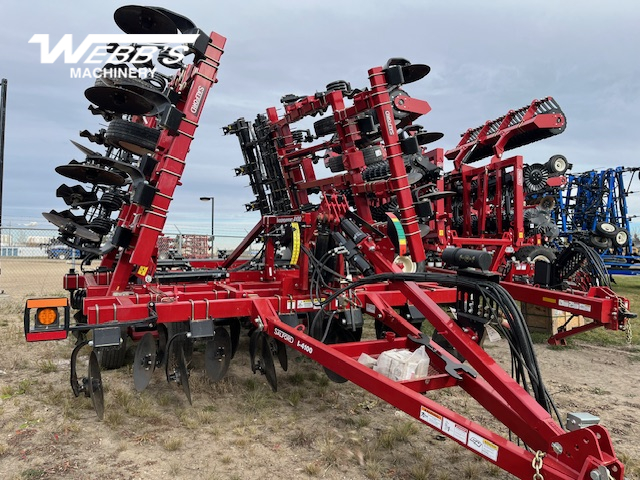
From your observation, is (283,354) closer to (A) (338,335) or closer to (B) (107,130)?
(A) (338,335)

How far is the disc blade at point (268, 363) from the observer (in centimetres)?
432

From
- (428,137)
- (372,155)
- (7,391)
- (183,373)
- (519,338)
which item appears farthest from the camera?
(428,137)

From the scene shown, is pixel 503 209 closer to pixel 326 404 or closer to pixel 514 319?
pixel 326 404

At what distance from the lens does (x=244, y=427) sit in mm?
3621

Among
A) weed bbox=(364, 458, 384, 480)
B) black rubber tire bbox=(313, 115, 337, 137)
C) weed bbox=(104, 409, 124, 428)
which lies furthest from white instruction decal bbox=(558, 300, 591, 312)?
black rubber tire bbox=(313, 115, 337, 137)

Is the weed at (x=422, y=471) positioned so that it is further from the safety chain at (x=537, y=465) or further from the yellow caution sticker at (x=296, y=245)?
the yellow caution sticker at (x=296, y=245)

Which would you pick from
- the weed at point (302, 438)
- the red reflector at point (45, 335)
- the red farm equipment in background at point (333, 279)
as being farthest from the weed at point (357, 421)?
the red reflector at point (45, 335)

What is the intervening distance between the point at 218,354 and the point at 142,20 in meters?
3.39

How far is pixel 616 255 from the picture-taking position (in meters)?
13.9

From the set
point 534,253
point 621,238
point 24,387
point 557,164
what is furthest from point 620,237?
point 24,387

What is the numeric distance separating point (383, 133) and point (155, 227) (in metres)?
2.93

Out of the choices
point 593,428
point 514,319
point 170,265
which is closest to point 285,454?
point 514,319

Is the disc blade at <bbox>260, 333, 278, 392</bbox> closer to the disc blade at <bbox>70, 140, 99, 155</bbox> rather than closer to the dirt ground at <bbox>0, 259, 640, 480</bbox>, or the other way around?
the dirt ground at <bbox>0, 259, 640, 480</bbox>

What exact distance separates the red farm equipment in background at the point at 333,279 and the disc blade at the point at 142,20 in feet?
0.06
